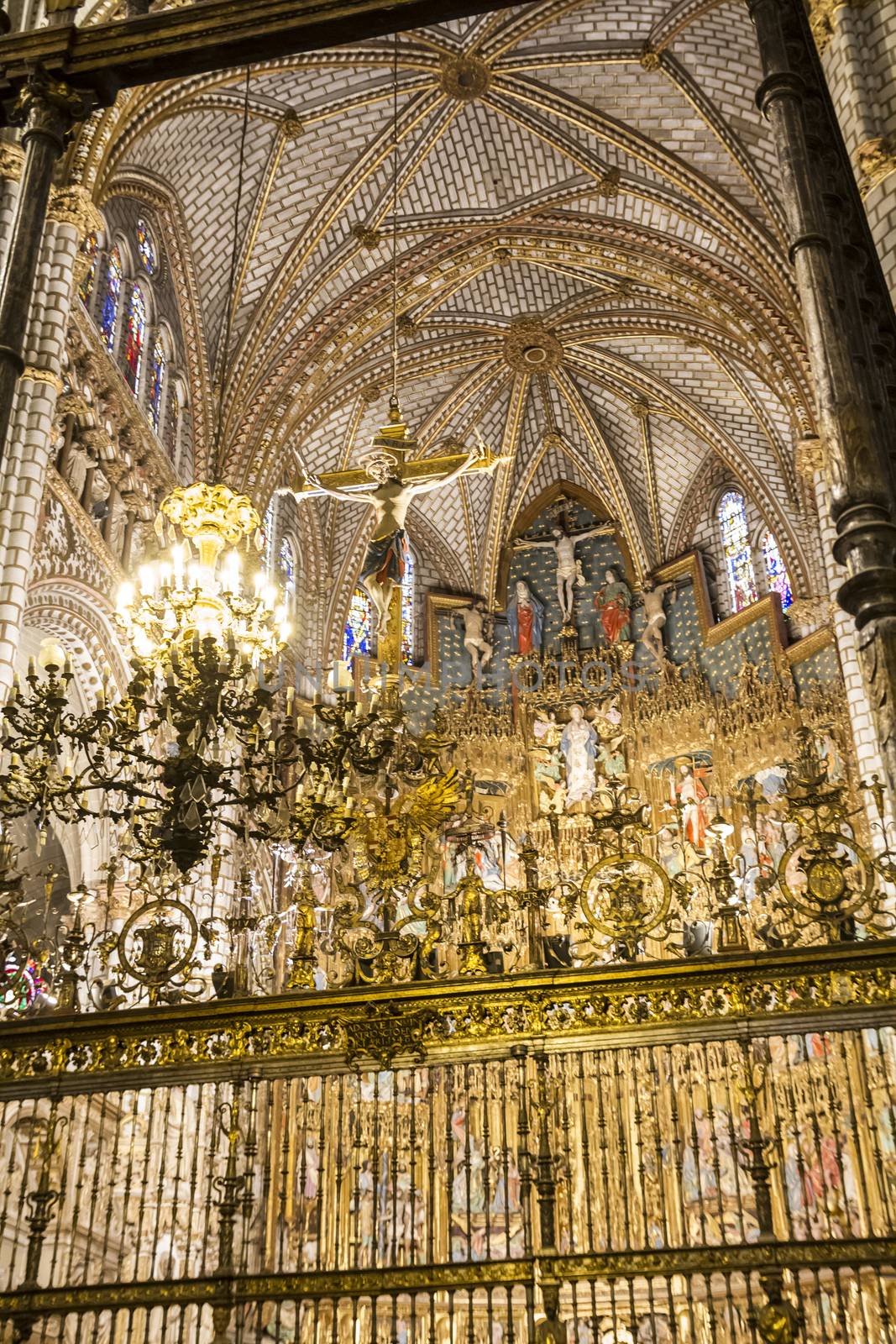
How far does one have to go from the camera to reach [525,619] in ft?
80.8

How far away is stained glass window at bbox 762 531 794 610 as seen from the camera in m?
21.5

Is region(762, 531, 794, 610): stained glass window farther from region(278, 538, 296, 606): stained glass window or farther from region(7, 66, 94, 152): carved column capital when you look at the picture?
region(7, 66, 94, 152): carved column capital

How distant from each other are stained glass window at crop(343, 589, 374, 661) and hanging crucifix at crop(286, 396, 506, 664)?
6737 mm

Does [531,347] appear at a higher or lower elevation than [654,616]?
higher

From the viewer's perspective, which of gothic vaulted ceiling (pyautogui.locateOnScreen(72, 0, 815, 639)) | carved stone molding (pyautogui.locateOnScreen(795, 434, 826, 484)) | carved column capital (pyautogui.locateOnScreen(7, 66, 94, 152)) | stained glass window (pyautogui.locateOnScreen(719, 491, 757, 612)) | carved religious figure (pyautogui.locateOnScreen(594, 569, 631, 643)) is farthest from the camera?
carved religious figure (pyautogui.locateOnScreen(594, 569, 631, 643))

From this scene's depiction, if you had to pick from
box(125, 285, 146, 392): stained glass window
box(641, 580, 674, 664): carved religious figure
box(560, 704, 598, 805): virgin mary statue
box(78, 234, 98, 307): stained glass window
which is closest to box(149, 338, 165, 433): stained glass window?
box(125, 285, 146, 392): stained glass window

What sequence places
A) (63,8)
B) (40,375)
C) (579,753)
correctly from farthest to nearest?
(579,753) → (40,375) → (63,8)

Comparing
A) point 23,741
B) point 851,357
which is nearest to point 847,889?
point 851,357

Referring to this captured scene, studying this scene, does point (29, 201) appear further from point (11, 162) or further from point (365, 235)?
point (365, 235)

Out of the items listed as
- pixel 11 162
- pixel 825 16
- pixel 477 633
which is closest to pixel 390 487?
pixel 11 162

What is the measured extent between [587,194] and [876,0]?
1101 centimetres

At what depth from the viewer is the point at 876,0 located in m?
9.56

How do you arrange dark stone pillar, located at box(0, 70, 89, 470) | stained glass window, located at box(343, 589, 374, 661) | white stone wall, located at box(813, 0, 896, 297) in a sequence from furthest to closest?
stained glass window, located at box(343, 589, 374, 661) < dark stone pillar, located at box(0, 70, 89, 470) < white stone wall, located at box(813, 0, 896, 297)

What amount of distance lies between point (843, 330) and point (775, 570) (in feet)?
46.1
